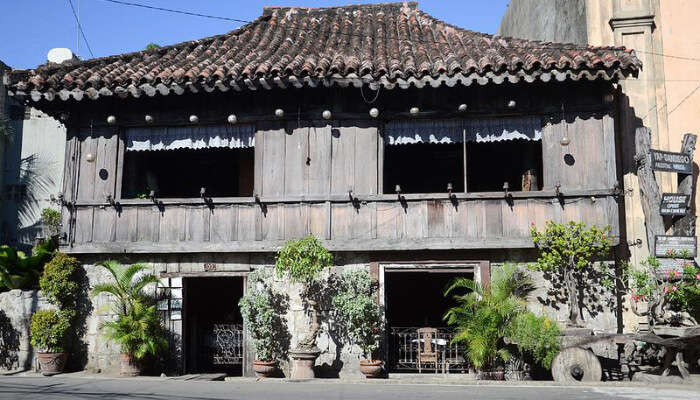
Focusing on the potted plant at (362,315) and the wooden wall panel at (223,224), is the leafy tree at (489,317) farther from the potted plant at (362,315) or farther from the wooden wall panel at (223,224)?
the wooden wall panel at (223,224)

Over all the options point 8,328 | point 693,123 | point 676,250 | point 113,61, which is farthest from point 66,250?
point 693,123

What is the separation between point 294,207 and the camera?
39.7 feet

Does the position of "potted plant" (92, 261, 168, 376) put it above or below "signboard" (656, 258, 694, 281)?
below

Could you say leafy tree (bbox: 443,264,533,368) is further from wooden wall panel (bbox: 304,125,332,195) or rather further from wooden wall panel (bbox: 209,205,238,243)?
wooden wall panel (bbox: 209,205,238,243)

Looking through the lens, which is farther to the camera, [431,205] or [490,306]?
[431,205]

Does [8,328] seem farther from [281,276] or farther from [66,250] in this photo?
[281,276]

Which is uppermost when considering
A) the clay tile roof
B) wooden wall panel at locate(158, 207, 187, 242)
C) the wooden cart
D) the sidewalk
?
the clay tile roof

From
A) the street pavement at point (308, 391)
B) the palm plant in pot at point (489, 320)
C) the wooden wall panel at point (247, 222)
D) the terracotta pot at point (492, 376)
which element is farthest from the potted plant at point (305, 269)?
the terracotta pot at point (492, 376)

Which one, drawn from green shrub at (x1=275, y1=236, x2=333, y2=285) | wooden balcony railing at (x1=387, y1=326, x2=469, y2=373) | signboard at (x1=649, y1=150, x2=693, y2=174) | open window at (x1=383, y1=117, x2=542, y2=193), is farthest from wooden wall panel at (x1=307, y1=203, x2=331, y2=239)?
signboard at (x1=649, y1=150, x2=693, y2=174)

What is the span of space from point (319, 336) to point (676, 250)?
6413mm

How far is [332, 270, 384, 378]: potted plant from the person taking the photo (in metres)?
11.1

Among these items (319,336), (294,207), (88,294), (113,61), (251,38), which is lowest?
(319,336)

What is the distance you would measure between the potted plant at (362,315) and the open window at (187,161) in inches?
138

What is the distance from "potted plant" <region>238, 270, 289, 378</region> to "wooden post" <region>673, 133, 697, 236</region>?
23.6ft
